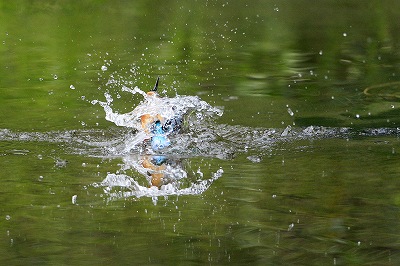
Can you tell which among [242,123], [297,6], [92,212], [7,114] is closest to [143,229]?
[92,212]

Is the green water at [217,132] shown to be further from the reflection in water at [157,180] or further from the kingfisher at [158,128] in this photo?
the kingfisher at [158,128]

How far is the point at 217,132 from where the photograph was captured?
721 cm

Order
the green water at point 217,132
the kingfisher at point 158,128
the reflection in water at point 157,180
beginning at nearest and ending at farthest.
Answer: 1. the green water at point 217,132
2. the reflection in water at point 157,180
3. the kingfisher at point 158,128

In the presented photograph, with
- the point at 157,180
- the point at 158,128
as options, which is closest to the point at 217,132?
the point at 158,128

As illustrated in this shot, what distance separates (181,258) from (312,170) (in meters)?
1.74

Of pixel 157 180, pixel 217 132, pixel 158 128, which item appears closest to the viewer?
pixel 157 180

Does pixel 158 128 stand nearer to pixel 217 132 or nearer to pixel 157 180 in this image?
pixel 217 132

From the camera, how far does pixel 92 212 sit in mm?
5309

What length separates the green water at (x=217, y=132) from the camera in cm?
487

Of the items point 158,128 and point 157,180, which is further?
point 158,128

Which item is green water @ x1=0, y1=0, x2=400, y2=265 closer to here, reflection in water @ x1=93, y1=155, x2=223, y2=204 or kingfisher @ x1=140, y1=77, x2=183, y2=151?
reflection in water @ x1=93, y1=155, x2=223, y2=204

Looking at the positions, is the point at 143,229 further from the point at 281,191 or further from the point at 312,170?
the point at 312,170

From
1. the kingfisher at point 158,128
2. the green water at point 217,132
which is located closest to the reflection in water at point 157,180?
the green water at point 217,132

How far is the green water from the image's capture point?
16.0 ft
